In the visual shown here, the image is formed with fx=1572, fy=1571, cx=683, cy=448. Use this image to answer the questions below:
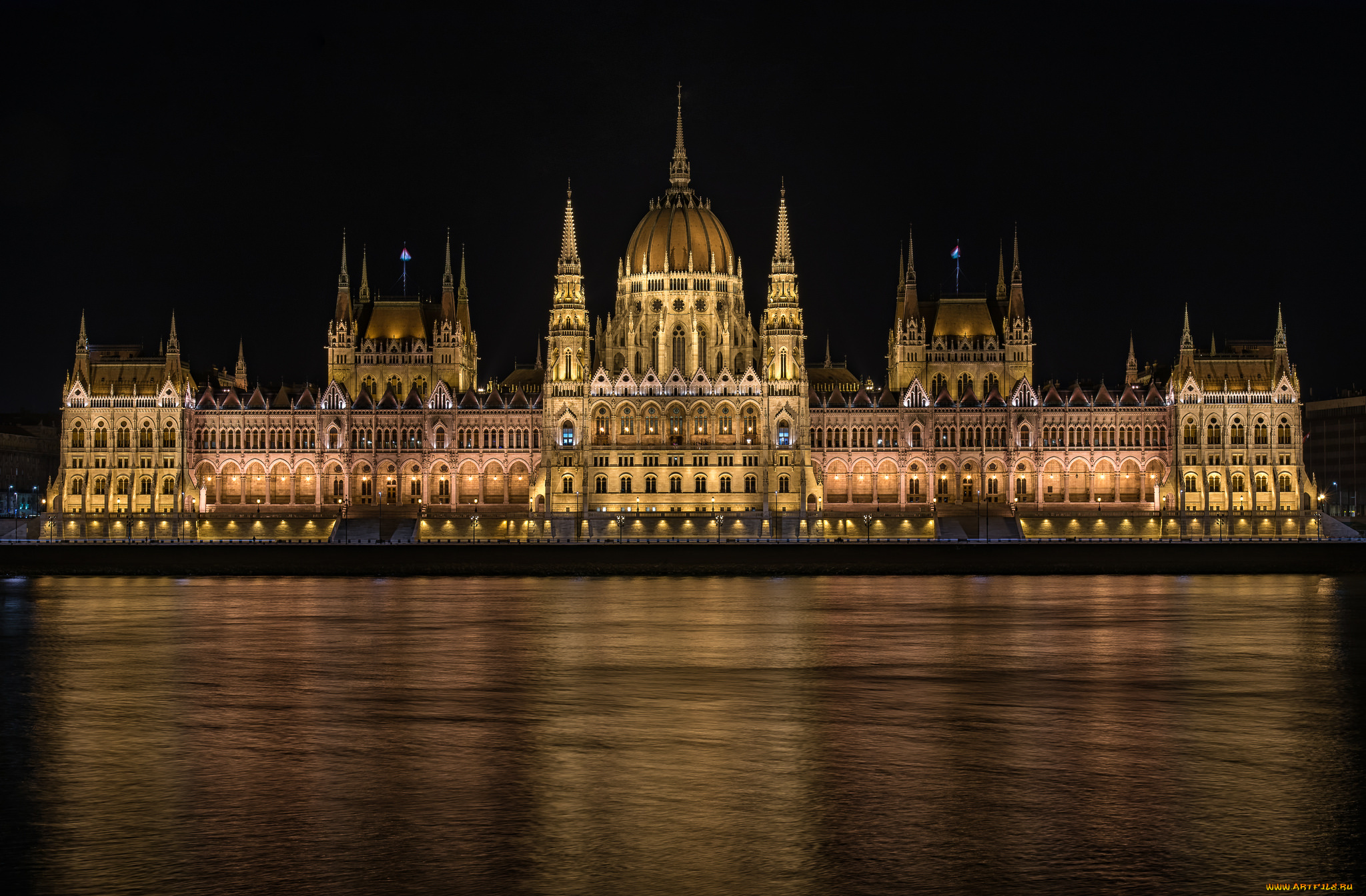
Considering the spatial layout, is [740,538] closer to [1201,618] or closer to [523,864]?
[1201,618]

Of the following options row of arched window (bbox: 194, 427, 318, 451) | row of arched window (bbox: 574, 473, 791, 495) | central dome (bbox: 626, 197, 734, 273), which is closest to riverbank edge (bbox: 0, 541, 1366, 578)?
row of arched window (bbox: 574, 473, 791, 495)

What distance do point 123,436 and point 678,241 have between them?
47.2 metres

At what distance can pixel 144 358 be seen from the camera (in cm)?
13062

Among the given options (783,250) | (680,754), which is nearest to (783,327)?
(783,250)

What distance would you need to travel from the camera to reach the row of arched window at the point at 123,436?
124 m

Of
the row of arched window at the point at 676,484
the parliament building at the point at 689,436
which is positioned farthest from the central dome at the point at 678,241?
the row of arched window at the point at 676,484

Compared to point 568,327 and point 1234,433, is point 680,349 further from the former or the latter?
point 1234,433

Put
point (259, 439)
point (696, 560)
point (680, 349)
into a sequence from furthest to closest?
point (680, 349) < point (259, 439) < point (696, 560)

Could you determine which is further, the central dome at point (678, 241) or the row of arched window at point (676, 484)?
the central dome at point (678, 241)

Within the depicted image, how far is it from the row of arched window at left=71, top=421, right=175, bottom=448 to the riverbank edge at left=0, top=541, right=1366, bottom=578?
1201 inches

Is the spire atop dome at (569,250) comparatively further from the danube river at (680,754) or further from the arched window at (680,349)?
the danube river at (680,754)

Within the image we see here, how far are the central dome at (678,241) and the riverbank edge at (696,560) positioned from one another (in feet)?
138

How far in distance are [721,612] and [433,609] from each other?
40.0 feet

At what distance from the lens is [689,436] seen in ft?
389
